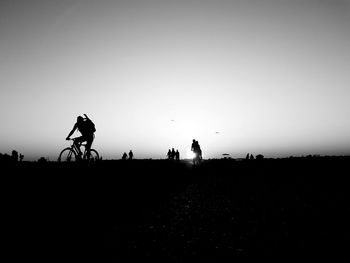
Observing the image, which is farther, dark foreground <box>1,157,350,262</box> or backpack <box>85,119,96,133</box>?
backpack <box>85,119,96,133</box>

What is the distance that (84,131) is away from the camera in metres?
16.9

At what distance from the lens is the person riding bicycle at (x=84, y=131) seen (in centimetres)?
1655

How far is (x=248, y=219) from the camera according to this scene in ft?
28.1

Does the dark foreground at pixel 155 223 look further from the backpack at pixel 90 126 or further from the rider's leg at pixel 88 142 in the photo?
the rider's leg at pixel 88 142

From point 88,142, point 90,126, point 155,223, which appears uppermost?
point 90,126

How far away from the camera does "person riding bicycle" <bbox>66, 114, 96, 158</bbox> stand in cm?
1655

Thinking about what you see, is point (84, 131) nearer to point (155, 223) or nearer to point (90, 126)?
point (90, 126)

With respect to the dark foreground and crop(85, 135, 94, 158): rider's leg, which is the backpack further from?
the dark foreground

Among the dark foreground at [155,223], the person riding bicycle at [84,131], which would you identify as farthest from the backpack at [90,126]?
the dark foreground at [155,223]

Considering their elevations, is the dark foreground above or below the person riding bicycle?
below

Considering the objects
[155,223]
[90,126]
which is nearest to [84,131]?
[90,126]

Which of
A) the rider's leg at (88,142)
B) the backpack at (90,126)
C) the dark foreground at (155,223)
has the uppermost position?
the backpack at (90,126)

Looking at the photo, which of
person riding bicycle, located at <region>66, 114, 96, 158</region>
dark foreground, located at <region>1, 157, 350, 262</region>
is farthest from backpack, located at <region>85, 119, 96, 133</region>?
dark foreground, located at <region>1, 157, 350, 262</region>

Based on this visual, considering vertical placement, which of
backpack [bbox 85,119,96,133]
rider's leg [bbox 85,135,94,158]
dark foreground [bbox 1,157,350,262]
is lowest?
dark foreground [bbox 1,157,350,262]
